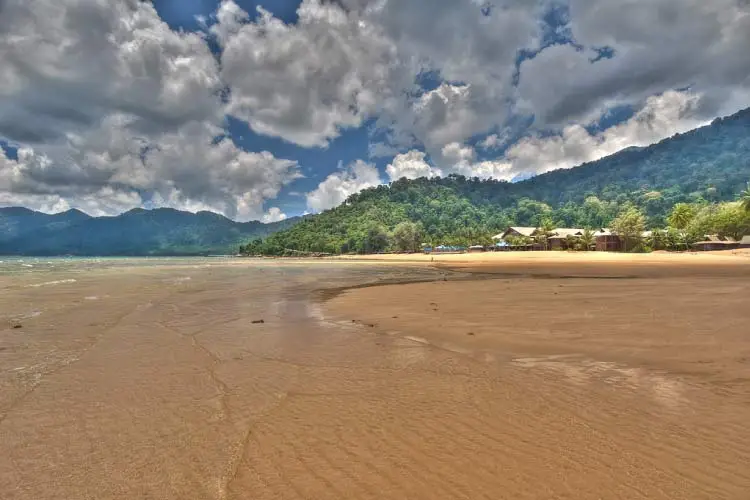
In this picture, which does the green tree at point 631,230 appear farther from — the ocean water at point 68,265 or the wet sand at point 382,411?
the ocean water at point 68,265

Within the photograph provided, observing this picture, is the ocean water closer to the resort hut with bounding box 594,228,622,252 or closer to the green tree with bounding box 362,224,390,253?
the green tree with bounding box 362,224,390,253

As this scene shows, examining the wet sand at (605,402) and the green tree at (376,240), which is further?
the green tree at (376,240)

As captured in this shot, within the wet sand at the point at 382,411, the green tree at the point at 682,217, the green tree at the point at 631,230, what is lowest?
the wet sand at the point at 382,411

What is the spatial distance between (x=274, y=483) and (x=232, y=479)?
426 mm

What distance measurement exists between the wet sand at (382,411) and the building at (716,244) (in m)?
94.9

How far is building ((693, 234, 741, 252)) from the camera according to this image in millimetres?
80438

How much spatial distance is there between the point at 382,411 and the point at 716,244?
354 ft

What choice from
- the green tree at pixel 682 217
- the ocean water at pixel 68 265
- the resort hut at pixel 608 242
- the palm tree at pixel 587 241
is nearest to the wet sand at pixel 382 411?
the ocean water at pixel 68 265

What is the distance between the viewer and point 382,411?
5293 millimetres

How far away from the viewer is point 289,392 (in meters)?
6.15

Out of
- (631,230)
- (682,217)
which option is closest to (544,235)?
(631,230)

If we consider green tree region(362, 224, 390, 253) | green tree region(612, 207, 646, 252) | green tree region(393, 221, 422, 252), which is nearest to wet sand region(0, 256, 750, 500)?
green tree region(612, 207, 646, 252)

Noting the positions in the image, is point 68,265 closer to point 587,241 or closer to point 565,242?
point 587,241

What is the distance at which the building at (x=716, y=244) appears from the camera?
264 feet
